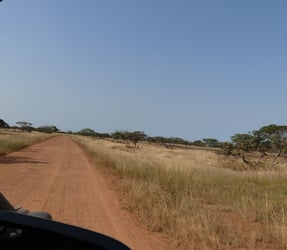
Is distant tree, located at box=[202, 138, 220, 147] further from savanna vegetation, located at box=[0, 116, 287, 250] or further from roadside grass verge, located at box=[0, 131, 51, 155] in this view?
savanna vegetation, located at box=[0, 116, 287, 250]

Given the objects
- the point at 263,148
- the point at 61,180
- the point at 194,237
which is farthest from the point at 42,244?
the point at 263,148

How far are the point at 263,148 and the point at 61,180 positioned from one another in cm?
2358

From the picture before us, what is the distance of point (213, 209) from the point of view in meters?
11.2

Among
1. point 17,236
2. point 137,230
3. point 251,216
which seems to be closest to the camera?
point 17,236

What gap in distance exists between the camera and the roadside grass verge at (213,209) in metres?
8.02

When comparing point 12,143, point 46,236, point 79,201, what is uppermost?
point 12,143

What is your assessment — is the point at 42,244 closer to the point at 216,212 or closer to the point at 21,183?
the point at 216,212

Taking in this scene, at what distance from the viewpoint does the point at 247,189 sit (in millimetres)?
14766

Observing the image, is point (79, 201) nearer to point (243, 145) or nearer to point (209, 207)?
point (209, 207)

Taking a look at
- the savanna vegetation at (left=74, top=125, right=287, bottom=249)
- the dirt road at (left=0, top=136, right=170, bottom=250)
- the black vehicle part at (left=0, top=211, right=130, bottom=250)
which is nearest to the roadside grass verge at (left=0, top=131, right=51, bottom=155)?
the dirt road at (left=0, top=136, right=170, bottom=250)

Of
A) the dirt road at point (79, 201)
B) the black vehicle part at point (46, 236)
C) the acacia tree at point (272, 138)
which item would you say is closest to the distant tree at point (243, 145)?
the acacia tree at point (272, 138)

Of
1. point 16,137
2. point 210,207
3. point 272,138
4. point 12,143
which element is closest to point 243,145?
point 272,138

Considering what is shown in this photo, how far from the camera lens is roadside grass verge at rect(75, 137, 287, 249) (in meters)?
8.02

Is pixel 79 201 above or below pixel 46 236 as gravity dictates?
below
